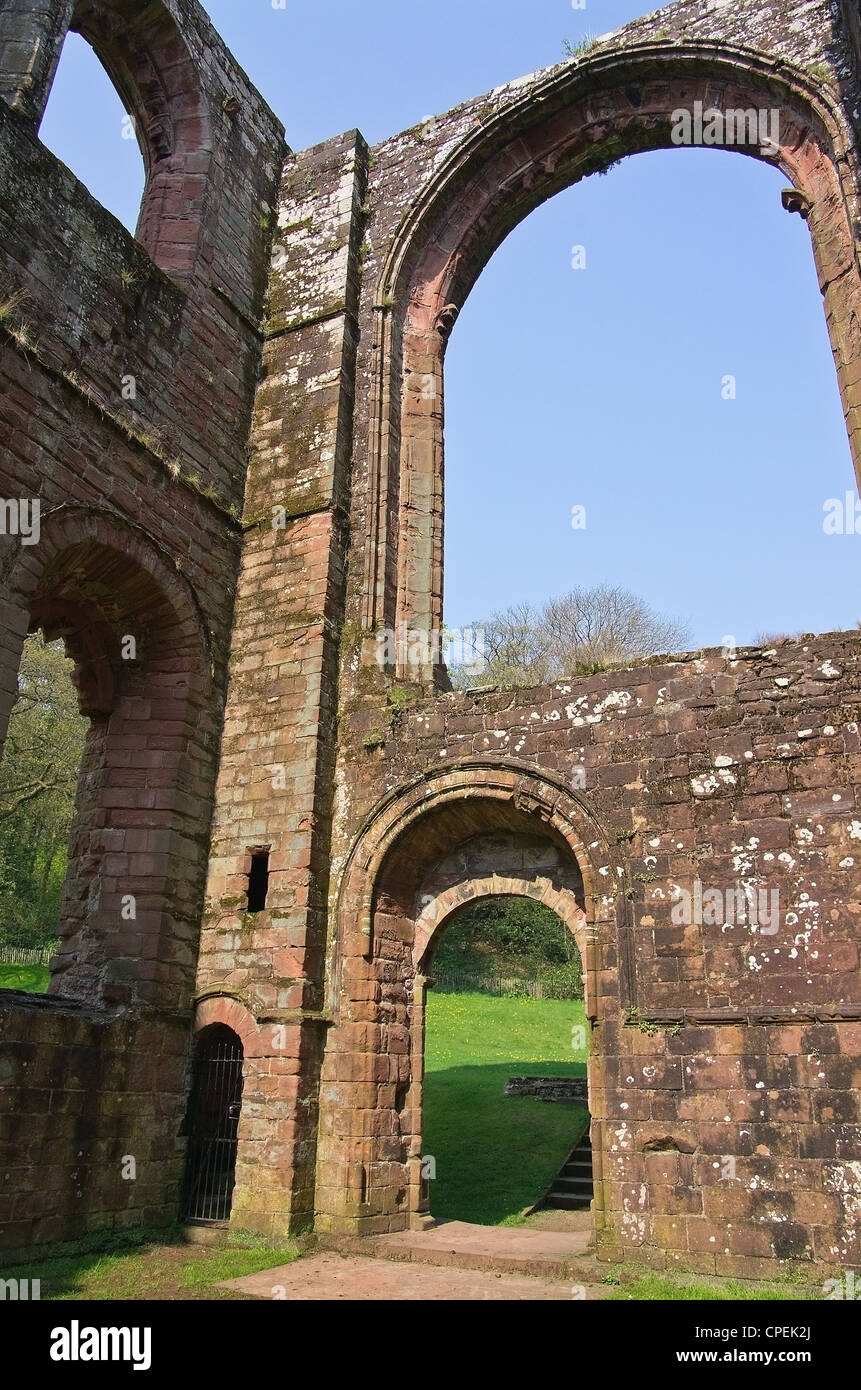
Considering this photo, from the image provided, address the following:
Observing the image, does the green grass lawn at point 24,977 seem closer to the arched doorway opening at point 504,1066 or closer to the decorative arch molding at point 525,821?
the arched doorway opening at point 504,1066

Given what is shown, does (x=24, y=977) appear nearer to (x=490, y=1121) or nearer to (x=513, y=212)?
(x=490, y=1121)

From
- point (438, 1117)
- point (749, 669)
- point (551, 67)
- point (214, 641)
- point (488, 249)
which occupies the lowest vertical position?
point (438, 1117)

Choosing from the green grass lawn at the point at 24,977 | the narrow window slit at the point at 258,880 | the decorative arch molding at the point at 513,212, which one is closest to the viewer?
the narrow window slit at the point at 258,880

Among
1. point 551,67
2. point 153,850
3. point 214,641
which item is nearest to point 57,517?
point 214,641

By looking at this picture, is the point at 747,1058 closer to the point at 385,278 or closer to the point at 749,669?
the point at 749,669

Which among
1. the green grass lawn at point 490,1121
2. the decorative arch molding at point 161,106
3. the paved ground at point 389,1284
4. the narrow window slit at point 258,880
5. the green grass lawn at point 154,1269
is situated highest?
the decorative arch molding at point 161,106

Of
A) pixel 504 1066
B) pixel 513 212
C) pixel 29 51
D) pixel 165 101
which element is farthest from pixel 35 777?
pixel 29 51

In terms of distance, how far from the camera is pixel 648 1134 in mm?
6902

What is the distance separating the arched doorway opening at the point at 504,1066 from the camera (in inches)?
399

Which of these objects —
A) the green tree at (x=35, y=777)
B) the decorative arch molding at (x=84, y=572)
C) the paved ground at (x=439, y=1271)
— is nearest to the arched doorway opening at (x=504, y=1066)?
the paved ground at (x=439, y=1271)

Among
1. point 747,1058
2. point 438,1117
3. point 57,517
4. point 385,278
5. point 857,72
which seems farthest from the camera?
point 438,1117

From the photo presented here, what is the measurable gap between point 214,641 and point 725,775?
518cm

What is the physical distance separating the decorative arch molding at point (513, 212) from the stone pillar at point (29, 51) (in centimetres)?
405

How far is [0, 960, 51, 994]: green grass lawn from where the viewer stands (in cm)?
2008
